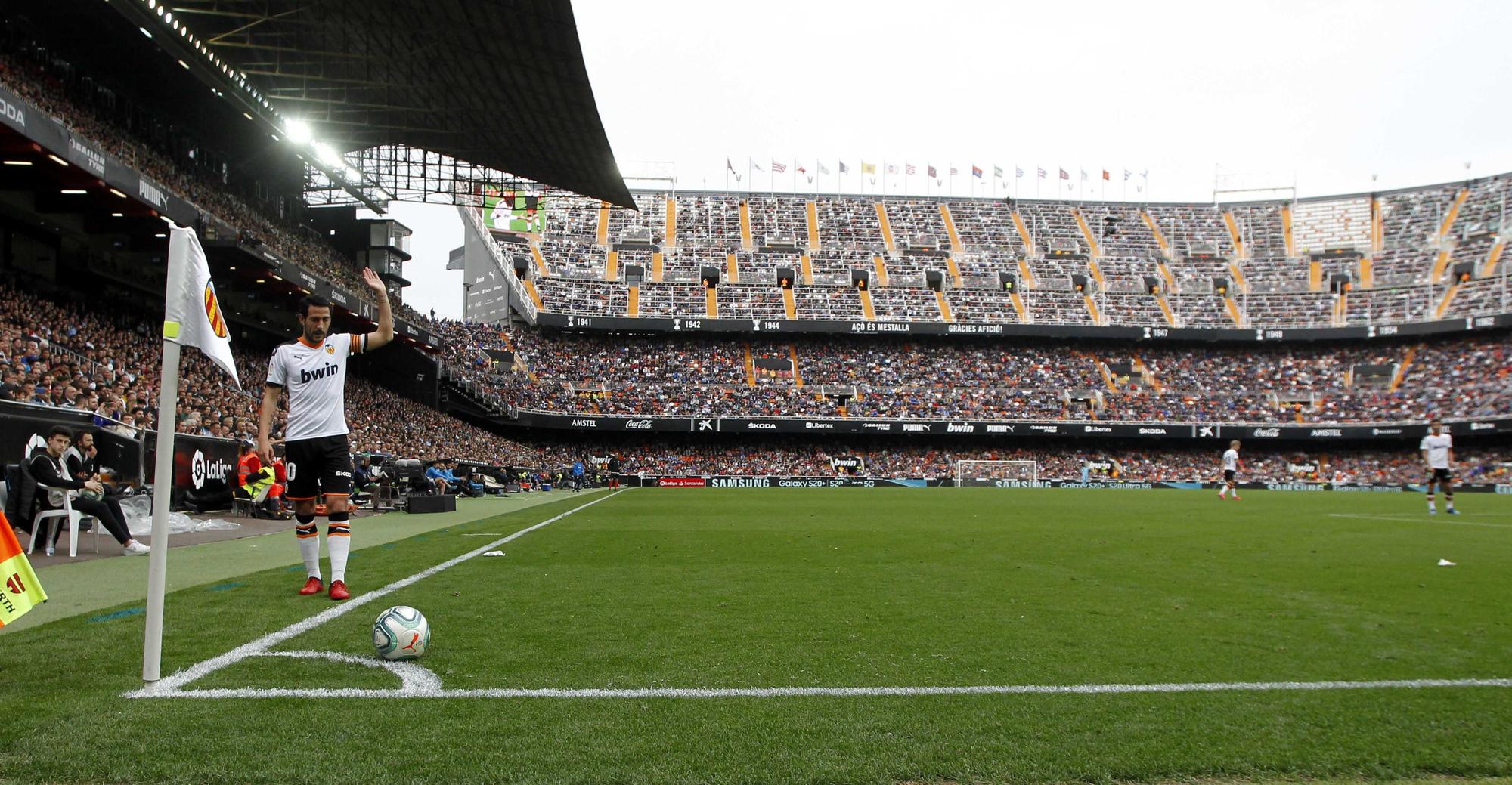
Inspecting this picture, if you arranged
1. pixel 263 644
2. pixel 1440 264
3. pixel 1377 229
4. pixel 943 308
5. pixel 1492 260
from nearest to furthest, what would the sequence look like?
1. pixel 263 644
2. pixel 1492 260
3. pixel 1440 264
4. pixel 943 308
5. pixel 1377 229

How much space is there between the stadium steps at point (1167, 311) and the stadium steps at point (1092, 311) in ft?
12.9

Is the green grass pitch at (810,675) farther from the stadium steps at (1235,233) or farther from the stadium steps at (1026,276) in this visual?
the stadium steps at (1235,233)

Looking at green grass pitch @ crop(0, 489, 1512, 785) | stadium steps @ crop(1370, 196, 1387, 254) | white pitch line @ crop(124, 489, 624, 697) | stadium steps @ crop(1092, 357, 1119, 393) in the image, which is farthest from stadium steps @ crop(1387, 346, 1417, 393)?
white pitch line @ crop(124, 489, 624, 697)

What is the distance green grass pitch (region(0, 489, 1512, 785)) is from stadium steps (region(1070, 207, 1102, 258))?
5476 cm

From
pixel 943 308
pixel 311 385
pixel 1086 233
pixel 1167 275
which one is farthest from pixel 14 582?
pixel 1086 233

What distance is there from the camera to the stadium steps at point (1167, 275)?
57.6m

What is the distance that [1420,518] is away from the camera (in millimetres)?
16844

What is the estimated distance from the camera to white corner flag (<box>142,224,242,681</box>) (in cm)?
388

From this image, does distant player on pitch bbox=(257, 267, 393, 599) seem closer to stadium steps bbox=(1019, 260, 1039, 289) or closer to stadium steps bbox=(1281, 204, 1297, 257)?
stadium steps bbox=(1019, 260, 1039, 289)

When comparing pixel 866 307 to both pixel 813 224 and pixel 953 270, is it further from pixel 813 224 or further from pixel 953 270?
pixel 813 224

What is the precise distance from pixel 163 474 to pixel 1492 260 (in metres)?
66.2

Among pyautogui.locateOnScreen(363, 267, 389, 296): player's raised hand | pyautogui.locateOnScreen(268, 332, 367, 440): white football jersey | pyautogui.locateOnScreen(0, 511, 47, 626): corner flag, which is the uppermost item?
pyautogui.locateOnScreen(363, 267, 389, 296): player's raised hand

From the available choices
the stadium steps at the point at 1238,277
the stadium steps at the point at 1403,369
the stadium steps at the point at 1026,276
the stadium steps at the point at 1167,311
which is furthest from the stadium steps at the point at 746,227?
the stadium steps at the point at 1403,369

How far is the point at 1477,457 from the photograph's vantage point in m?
48.5
